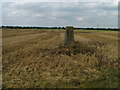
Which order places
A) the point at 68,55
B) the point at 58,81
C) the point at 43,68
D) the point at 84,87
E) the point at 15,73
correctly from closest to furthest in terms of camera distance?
the point at 84,87
the point at 58,81
the point at 15,73
the point at 43,68
the point at 68,55

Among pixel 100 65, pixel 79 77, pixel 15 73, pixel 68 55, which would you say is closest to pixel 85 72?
pixel 79 77

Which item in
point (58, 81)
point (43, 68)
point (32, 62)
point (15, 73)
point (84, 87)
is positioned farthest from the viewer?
point (32, 62)

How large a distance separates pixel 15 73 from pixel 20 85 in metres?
1.70

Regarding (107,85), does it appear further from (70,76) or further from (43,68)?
(43,68)

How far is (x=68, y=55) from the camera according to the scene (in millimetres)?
13219

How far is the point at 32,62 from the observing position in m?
11.5

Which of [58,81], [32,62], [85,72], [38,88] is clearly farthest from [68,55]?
[38,88]

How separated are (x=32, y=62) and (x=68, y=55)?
8.37ft

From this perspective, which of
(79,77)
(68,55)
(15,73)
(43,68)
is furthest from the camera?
(68,55)

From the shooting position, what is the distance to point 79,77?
867 cm

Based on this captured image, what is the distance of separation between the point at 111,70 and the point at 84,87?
112 inches

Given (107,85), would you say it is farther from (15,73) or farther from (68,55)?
(68,55)

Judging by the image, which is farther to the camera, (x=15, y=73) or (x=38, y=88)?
(x=15, y=73)

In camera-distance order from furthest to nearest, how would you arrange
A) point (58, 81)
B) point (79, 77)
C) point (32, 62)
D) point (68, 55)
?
point (68, 55)
point (32, 62)
point (79, 77)
point (58, 81)
